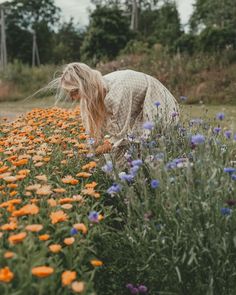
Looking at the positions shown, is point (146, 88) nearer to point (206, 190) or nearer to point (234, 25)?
point (206, 190)

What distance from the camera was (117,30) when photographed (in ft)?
81.7

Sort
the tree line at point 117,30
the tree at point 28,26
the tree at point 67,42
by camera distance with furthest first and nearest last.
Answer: the tree at point 28,26 < the tree at point 67,42 < the tree line at point 117,30

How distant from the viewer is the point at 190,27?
41000 mm

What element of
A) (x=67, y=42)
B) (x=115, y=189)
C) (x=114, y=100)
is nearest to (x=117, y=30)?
(x=114, y=100)

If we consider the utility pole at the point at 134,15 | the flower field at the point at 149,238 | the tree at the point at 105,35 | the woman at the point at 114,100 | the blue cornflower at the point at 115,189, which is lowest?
the flower field at the point at 149,238

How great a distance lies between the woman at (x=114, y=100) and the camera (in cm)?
393

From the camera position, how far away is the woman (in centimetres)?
393

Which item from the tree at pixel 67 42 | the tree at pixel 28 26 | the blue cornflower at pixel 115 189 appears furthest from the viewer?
the tree at pixel 28 26

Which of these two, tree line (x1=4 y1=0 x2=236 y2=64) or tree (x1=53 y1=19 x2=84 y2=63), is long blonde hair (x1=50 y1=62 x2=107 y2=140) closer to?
tree line (x1=4 y1=0 x2=236 y2=64)

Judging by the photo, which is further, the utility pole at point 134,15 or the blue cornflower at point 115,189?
the utility pole at point 134,15

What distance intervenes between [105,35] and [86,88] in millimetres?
20543

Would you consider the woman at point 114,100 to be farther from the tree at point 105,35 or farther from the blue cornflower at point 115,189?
the tree at point 105,35

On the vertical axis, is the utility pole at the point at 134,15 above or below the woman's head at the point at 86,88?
above

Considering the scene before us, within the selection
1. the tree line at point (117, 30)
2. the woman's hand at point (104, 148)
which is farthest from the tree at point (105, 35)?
the woman's hand at point (104, 148)
